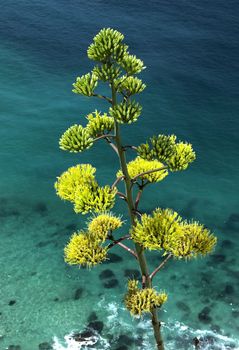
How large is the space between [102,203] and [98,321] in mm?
20650

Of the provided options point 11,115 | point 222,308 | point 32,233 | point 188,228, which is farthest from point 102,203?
A: point 11,115

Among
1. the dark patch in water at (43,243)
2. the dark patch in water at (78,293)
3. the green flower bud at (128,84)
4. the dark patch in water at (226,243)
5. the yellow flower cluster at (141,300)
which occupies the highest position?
the dark patch in water at (226,243)

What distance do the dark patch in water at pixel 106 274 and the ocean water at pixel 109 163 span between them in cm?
24

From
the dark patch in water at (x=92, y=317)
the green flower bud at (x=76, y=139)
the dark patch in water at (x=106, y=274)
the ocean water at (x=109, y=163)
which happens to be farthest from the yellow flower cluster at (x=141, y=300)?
the dark patch in water at (x=106, y=274)

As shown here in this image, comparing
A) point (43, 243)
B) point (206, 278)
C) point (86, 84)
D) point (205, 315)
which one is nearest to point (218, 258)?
point (206, 278)

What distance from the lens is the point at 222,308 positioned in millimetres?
33562

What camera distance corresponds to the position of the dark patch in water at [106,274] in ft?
119

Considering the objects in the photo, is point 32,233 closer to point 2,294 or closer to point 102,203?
point 2,294

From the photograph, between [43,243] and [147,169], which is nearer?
[147,169]

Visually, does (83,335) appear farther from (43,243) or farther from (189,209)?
(189,209)

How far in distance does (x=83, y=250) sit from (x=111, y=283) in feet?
70.6

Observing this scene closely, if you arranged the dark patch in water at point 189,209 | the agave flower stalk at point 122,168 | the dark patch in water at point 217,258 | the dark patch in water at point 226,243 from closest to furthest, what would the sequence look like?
1. the agave flower stalk at point 122,168
2. the dark patch in water at point 217,258
3. the dark patch in water at point 226,243
4. the dark patch in water at point 189,209

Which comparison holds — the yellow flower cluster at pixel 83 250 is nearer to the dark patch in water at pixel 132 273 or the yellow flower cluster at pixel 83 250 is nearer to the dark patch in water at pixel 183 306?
the dark patch in water at pixel 183 306

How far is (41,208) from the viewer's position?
4303 cm
